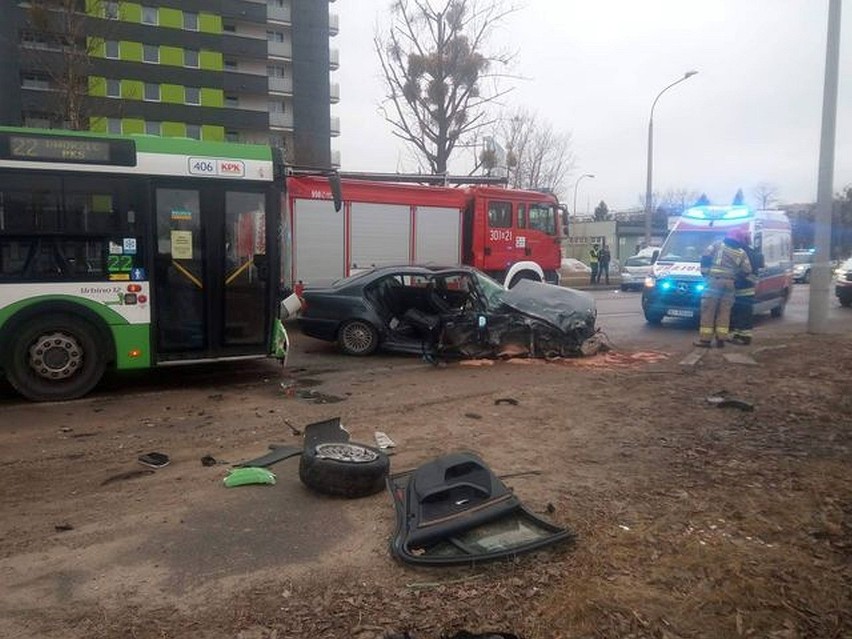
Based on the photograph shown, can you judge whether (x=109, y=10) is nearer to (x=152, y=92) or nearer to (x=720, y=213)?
(x=720, y=213)

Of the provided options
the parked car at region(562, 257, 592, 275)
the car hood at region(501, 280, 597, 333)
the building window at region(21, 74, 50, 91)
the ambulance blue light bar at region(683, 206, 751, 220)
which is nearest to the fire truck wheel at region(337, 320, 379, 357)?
the car hood at region(501, 280, 597, 333)

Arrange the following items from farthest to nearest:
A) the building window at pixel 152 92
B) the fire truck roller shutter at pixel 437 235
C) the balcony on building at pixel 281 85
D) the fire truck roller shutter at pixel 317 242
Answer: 1. the balcony on building at pixel 281 85
2. the building window at pixel 152 92
3. the fire truck roller shutter at pixel 437 235
4. the fire truck roller shutter at pixel 317 242

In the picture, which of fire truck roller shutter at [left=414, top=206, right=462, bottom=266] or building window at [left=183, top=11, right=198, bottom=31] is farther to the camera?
building window at [left=183, top=11, right=198, bottom=31]

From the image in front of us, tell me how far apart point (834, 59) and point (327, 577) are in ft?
44.7

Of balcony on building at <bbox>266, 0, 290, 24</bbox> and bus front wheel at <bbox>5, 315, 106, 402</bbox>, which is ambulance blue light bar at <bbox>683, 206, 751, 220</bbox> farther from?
balcony on building at <bbox>266, 0, 290, 24</bbox>

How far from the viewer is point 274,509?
4508 mm

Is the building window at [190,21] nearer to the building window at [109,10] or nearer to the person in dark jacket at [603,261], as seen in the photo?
the building window at [109,10]

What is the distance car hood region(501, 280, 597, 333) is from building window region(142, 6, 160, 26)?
4855 cm

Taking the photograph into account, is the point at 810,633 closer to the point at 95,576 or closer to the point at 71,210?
the point at 95,576

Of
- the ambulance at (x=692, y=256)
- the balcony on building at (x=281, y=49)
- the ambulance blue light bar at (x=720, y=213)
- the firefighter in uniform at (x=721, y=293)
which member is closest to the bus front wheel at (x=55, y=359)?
the firefighter in uniform at (x=721, y=293)

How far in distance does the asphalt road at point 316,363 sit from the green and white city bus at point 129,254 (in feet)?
2.05

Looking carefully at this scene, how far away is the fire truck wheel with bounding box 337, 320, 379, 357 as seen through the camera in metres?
10.9

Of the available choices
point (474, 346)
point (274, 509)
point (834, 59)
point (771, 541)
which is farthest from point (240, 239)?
point (834, 59)

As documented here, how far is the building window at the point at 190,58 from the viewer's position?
51.3m
